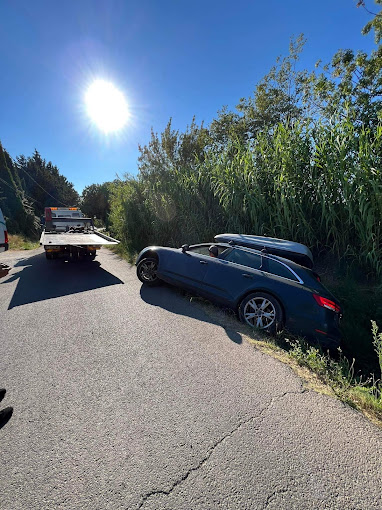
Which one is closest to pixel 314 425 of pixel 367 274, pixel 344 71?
pixel 367 274

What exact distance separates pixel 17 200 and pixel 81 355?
24515 millimetres

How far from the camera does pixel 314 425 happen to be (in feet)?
5.93

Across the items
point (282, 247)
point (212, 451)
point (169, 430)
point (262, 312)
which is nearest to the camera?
point (212, 451)

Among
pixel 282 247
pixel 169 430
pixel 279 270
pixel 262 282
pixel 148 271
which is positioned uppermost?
pixel 282 247

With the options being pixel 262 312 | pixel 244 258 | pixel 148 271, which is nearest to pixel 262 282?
pixel 262 312

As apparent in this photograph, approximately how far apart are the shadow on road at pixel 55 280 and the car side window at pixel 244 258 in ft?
10.0

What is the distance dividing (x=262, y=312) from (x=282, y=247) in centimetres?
129

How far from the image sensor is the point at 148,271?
5422 mm

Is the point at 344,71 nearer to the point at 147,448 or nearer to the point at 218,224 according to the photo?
the point at 218,224

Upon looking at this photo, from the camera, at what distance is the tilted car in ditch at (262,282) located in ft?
10.7

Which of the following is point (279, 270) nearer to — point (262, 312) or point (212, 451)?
point (262, 312)

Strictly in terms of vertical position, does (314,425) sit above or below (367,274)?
below

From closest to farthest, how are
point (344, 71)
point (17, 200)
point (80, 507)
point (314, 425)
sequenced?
point (80, 507) < point (314, 425) < point (344, 71) < point (17, 200)

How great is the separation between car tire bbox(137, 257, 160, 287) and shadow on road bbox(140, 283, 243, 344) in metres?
0.14
